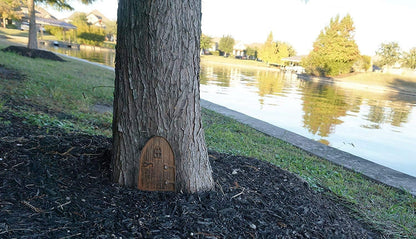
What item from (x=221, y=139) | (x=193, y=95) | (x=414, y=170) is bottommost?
(x=414, y=170)

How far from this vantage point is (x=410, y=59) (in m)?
50.5

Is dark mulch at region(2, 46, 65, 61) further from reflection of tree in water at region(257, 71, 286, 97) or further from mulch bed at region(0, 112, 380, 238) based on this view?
mulch bed at region(0, 112, 380, 238)

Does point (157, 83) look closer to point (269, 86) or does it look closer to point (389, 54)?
point (269, 86)

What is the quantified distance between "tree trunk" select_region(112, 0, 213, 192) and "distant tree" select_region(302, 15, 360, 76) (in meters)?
44.8

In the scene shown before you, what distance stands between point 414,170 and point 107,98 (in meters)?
7.40

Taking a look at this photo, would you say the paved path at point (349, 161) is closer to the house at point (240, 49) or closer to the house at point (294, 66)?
the house at point (294, 66)

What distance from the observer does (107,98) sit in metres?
7.77

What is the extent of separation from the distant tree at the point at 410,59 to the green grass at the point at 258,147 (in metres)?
55.4

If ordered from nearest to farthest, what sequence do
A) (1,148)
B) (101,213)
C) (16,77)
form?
(101,213)
(1,148)
(16,77)

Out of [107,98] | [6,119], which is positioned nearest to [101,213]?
[6,119]

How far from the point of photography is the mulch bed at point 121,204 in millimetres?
1805

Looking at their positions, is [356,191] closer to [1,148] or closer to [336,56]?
[1,148]

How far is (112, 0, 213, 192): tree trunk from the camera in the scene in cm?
214

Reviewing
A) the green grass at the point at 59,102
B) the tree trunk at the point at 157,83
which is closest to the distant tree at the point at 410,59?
the green grass at the point at 59,102
